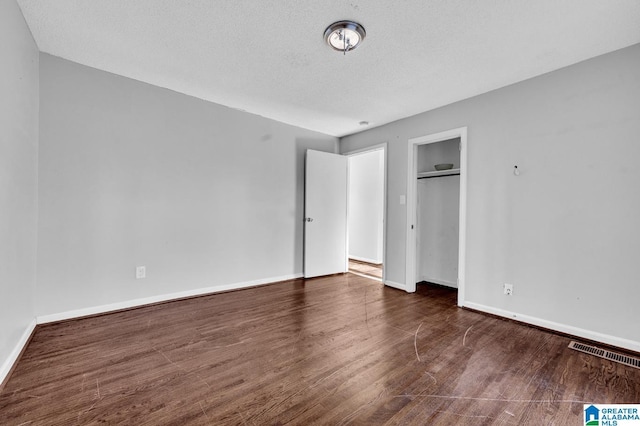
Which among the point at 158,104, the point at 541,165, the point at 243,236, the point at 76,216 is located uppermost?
the point at 158,104

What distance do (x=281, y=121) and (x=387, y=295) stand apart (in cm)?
299

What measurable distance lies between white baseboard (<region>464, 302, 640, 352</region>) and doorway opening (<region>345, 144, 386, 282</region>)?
105 inches

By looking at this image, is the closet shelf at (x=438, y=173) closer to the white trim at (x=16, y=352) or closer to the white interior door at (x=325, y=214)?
the white interior door at (x=325, y=214)

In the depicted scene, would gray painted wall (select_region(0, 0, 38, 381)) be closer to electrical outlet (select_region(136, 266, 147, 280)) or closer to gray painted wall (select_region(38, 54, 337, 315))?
gray painted wall (select_region(38, 54, 337, 315))

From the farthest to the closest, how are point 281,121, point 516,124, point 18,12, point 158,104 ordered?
point 281,121 < point 158,104 < point 516,124 < point 18,12

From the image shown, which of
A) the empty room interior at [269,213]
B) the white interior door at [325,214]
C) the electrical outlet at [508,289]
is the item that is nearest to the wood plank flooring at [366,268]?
the white interior door at [325,214]

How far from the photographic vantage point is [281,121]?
4379 mm

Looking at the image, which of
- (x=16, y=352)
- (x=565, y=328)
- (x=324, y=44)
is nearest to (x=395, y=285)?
(x=565, y=328)

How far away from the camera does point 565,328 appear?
2.61 meters

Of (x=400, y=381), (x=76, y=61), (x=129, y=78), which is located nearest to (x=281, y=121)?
(x=129, y=78)

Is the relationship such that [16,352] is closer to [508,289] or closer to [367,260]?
[508,289]

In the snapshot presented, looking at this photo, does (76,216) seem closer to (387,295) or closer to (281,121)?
(281,121)

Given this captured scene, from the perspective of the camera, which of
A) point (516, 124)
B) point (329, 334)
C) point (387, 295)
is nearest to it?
point (329, 334)

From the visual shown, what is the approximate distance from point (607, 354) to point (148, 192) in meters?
4.54
